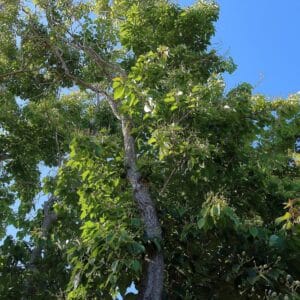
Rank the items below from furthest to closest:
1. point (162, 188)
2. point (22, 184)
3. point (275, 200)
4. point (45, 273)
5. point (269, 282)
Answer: point (22, 184)
point (45, 273)
point (275, 200)
point (162, 188)
point (269, 282)

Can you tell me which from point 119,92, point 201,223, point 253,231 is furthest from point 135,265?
point 119,92

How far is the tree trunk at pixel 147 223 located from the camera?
5965mm

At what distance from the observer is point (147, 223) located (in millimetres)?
6492

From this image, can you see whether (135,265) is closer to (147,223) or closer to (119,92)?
(147,223)

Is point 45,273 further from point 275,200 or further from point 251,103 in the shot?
point 251,103

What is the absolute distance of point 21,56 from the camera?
32.7 ft

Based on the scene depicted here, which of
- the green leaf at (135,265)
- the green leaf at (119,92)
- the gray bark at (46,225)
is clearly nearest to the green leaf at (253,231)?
the green leaf at (135,265)

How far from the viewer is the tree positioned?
6.09m

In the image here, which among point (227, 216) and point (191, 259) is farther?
point (191, 259)

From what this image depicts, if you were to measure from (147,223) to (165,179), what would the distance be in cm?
83

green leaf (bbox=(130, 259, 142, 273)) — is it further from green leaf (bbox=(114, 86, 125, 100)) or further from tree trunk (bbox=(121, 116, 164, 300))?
green leaf (bbox=(114, 86, 125, 100))

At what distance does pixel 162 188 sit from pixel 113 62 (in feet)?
10.7

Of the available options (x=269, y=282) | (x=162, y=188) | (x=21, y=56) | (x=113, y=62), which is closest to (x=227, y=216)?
(x=269, y=282)

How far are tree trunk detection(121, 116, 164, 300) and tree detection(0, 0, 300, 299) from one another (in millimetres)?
16
